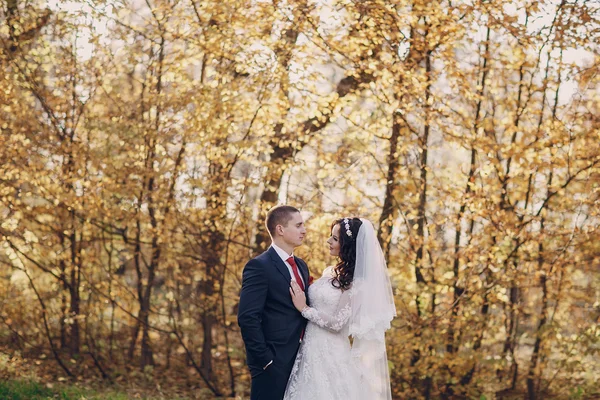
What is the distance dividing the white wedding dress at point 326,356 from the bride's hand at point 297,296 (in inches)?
1.8

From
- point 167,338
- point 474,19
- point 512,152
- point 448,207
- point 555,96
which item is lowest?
point 167,338

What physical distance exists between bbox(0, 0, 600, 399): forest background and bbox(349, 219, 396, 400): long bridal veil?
2.94m

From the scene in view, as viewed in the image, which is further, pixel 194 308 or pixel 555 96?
pixel 194 308

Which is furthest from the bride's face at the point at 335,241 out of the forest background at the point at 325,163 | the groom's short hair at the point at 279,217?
the forest background at the point at 325,163

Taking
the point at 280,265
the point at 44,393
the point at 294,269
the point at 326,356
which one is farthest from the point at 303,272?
the point at 44,393

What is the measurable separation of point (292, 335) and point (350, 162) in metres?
3.93

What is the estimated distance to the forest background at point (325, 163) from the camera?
7.25 m

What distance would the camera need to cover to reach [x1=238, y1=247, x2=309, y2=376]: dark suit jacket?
4109 mm

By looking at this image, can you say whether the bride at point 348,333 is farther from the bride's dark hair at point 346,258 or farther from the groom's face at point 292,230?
the groom's face at point 292,230

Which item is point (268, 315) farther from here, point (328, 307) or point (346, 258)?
point (346, 258)

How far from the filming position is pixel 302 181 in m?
8.51

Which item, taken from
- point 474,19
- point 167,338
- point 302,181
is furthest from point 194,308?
→ point 474,19

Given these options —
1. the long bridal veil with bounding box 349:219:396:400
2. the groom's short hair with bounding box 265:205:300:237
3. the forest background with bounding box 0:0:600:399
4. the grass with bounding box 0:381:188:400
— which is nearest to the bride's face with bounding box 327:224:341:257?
the long bridal veil with bounding box 349:219:396:400

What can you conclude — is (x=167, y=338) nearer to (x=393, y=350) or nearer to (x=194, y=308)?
(x=194, y=308)
